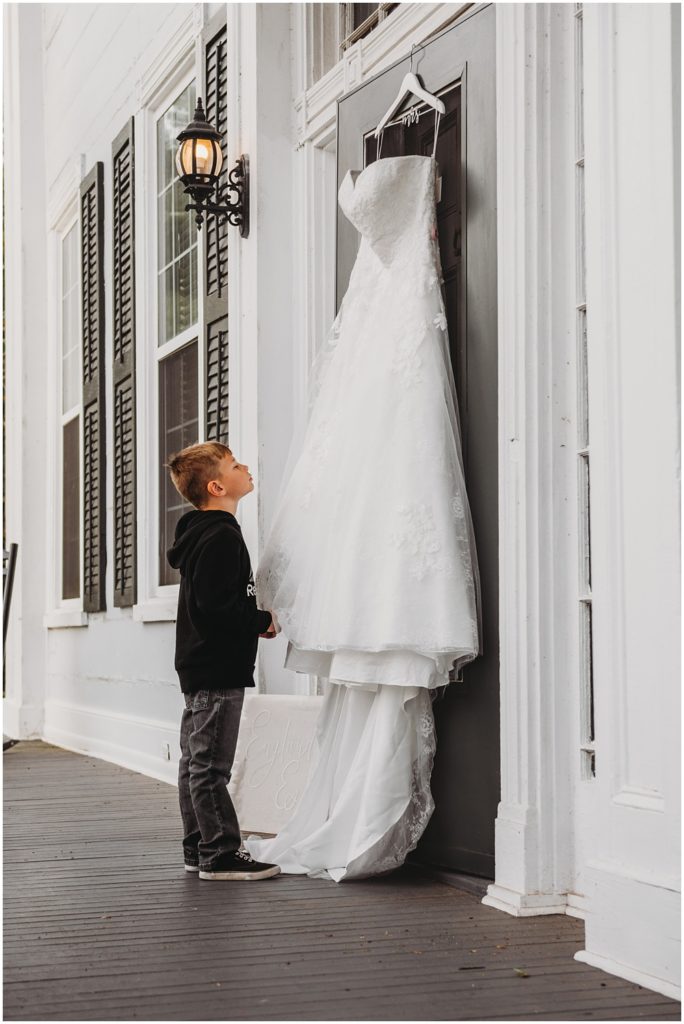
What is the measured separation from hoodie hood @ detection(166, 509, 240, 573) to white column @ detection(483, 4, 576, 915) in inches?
36.5

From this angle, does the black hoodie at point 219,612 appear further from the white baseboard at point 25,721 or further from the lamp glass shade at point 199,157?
the white baseboard at point 25,721

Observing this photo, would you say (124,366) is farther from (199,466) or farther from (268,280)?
(199,466)

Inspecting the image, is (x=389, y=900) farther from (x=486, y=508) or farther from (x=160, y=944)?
(x=486, y=508)

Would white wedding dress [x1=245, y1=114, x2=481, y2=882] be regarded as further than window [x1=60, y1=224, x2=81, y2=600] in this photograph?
No

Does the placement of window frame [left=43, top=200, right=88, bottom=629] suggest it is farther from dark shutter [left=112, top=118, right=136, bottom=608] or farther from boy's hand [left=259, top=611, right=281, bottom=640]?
boy's hand [left=259, top=611, right=281, bottom=640]

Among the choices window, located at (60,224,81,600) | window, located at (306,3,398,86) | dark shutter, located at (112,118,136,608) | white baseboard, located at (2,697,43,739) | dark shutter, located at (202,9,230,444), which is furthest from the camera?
white baseboard, located at (2,697,43,739)

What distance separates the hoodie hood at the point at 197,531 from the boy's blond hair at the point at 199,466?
0.07m

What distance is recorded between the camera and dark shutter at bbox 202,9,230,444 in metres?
5.60

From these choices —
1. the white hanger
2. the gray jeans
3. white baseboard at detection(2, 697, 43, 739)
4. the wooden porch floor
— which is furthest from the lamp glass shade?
white baseboard at detection(2, 697, 43, 739)

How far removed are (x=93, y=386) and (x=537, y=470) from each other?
5.20 meters

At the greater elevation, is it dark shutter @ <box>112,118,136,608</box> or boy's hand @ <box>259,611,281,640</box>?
dark shutter @ <box>112,118,136,608</box>

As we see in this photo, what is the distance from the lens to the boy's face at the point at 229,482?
3.88 meters

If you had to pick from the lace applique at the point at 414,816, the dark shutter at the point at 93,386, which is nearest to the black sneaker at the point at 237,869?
the lace applique at the point at 414,816

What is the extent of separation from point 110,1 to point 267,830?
5.52m
